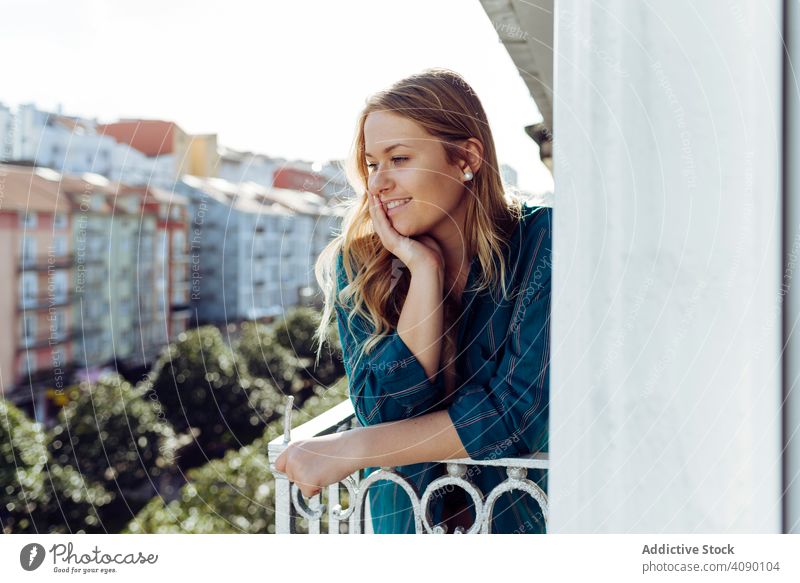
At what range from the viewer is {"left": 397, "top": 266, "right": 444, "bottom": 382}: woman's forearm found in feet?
2.26

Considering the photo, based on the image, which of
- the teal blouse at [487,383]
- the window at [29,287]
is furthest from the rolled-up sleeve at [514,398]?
the window at [29,287]

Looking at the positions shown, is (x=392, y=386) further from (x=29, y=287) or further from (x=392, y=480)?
(x=29, y=287)

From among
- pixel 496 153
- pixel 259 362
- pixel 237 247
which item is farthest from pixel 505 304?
pixel 237 247

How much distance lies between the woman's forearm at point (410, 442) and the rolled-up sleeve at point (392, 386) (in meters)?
0.03

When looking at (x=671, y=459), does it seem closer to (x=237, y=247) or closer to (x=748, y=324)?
(x=748, y=324)

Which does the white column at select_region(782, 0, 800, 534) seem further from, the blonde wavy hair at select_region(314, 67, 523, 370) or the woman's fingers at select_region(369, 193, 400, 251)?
the woman's fingers at select_region(369, 193, 400, 251)

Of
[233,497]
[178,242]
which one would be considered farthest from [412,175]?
[178,242]

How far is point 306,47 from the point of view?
209cm

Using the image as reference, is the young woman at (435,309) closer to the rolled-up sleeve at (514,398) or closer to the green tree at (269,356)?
the rolled-up sleeve at (514,398)

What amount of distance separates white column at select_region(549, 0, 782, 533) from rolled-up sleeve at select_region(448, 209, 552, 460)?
153 millimetres

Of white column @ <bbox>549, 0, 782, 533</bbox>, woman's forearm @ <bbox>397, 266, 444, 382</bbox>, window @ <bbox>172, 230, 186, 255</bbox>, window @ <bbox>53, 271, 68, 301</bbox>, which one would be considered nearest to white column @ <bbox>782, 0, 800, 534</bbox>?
white column @ <bbox>549, 0, 782, 533</bbox>

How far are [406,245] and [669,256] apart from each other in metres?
0.33

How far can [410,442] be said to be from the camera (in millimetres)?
638

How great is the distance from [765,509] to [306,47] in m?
1.86
